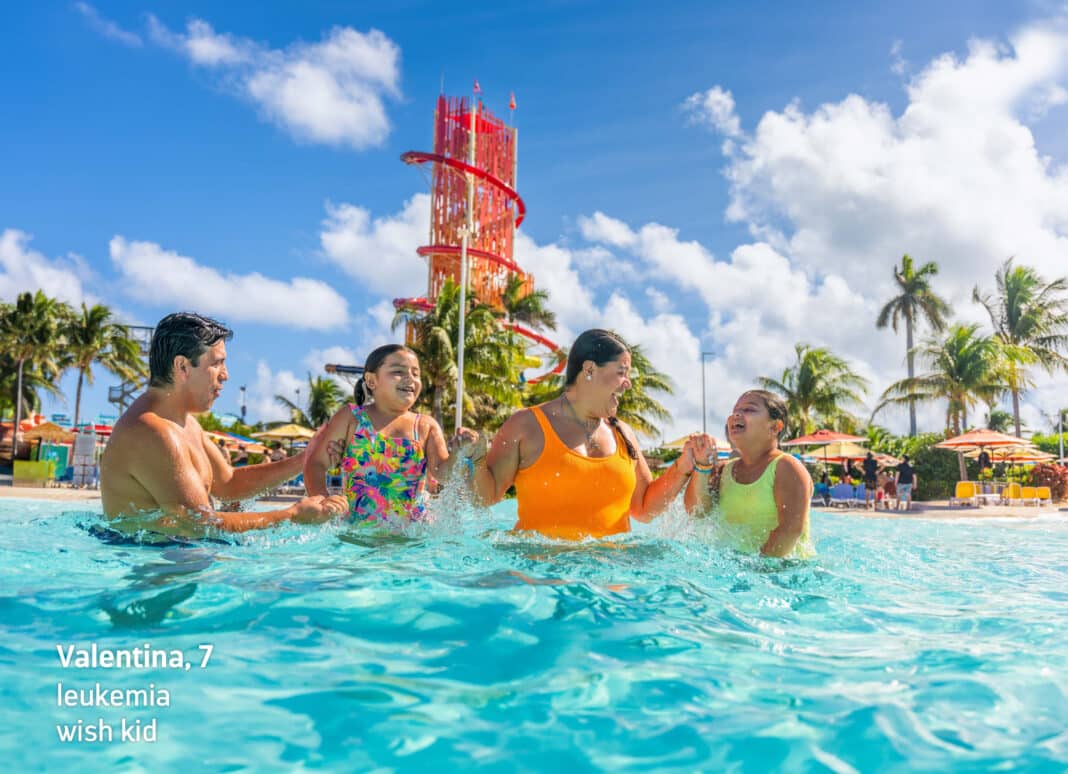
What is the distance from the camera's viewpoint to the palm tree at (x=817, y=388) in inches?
1625

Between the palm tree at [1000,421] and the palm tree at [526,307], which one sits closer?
the palm tree at [526,307]

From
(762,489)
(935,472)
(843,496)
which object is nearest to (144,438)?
(762,489)

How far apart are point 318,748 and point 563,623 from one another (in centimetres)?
113

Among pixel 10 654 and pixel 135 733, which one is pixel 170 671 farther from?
pixel 10 654

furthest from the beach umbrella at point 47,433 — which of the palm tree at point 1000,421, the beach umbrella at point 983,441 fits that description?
the palm tree at point 1000,421

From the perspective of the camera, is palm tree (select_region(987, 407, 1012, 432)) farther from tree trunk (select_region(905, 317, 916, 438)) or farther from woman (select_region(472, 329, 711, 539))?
woman (select_region(472, 329, 711, 539))

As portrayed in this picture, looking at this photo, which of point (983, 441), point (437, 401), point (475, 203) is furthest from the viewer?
point (475, 203)

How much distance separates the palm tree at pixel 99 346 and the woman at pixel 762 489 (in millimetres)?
44053

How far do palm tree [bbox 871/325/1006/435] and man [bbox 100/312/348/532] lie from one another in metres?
35.8

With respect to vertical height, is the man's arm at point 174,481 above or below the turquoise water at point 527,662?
above

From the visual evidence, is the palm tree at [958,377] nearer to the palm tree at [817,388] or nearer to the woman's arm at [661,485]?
the palm tree at [817,388]

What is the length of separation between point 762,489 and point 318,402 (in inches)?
1624

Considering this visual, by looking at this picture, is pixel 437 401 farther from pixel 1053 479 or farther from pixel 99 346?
pixel 99 346

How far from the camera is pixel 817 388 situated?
41250 mm
